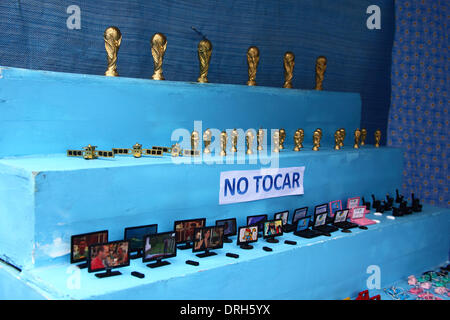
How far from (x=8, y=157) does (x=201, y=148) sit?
1433 mm

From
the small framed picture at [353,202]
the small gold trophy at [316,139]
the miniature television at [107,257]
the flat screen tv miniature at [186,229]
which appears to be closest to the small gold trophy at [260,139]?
the small gold trophy at [316,139]

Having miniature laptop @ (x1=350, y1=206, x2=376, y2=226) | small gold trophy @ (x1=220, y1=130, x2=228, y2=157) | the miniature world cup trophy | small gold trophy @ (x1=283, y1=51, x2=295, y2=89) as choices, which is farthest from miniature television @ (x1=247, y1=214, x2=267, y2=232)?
small gold trophy @ (x1=283, y1=51, x2=295, y2=89)

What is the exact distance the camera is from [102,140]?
335 cm

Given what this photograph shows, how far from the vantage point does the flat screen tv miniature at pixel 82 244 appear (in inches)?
104

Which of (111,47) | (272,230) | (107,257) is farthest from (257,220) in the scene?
(111,47)

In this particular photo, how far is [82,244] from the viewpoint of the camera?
2689mm

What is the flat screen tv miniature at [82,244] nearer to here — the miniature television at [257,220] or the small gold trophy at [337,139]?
the miniature television at [257,220]

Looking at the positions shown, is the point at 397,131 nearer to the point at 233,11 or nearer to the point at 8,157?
the point at 233,11

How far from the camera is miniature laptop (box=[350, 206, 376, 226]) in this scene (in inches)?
162

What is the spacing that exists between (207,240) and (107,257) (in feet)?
2.28

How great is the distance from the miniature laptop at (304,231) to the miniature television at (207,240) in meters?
0.78

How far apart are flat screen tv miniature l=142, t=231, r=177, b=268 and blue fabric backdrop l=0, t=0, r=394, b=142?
1.92 m

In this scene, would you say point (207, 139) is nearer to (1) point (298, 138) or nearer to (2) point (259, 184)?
(2) point (259, 184)

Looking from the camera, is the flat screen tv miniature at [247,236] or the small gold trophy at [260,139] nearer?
the flat screen tv miniature at [247,236]
